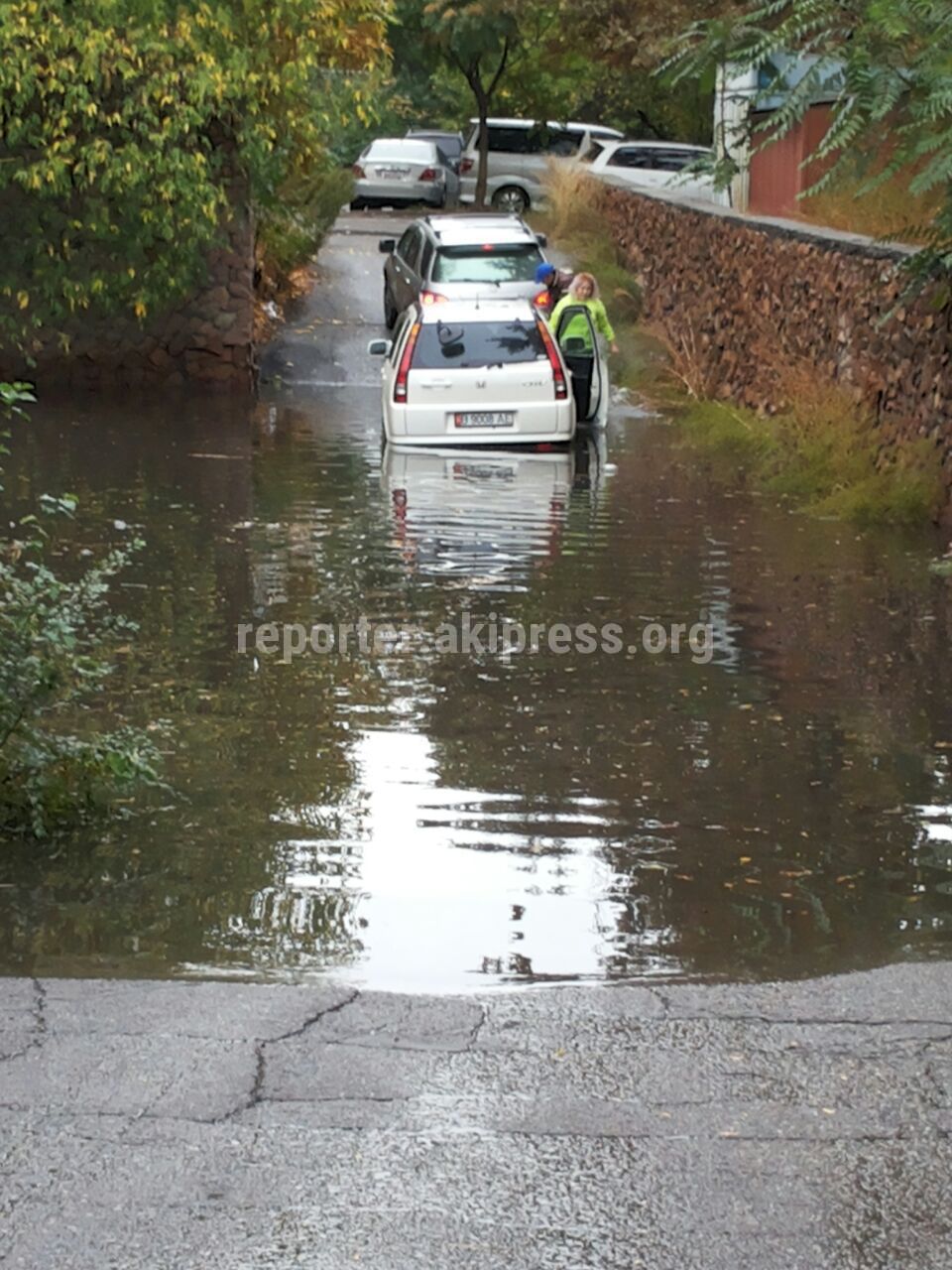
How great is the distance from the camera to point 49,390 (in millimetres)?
22500

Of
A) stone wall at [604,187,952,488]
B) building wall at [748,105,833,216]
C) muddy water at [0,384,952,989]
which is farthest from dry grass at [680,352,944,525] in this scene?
building wall at [748,105,833,216]

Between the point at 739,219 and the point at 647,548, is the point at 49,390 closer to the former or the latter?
the point at 739,219

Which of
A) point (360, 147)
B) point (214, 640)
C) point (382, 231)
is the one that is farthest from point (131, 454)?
point (360, 147)

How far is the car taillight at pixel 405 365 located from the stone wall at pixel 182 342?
481cm

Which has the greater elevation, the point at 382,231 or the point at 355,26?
the point at 382,231

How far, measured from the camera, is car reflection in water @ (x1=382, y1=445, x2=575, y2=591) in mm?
13508

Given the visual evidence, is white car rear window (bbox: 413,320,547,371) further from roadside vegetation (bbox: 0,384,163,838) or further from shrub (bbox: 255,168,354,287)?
roadside vegetation (bbox: 0,384,163,838)

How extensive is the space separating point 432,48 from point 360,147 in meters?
10.2

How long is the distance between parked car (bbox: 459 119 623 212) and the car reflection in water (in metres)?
22.7

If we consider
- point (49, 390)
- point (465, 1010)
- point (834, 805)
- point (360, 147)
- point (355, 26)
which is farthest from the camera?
point (360, 147)

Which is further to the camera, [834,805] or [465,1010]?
[834,805]

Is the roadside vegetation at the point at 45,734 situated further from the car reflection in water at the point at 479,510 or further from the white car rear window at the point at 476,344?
the white car rear window at the point at 476,344

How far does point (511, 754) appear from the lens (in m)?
8.96

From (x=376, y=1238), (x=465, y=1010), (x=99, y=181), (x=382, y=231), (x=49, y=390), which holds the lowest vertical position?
(x=376, y=1238)
